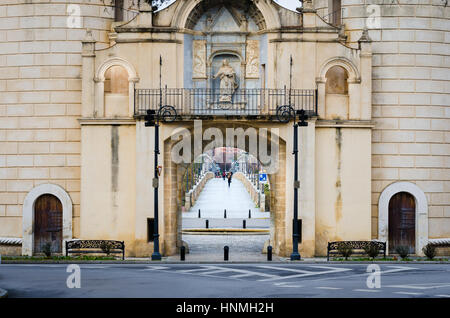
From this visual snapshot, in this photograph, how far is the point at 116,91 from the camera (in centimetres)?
3091

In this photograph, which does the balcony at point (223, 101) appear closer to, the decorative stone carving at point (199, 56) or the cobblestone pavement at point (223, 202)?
the decorative stone carving at point (199, 56)

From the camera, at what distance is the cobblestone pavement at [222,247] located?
30.1m

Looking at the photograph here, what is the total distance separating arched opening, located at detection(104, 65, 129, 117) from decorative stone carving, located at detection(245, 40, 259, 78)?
516cm

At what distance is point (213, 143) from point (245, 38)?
4.64 meters

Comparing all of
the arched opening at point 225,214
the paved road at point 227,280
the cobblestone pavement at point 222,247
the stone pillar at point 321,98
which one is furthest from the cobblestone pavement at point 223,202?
the paved road at point 227,280

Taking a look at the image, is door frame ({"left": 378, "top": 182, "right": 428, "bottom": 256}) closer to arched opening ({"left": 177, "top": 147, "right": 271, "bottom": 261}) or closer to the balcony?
the balcony

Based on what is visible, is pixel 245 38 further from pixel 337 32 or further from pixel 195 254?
pixel 195 254

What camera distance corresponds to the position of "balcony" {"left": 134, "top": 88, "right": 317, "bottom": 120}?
98.4ft

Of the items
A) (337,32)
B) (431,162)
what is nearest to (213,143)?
(337,32)

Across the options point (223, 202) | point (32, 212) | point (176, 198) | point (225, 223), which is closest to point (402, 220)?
point (176, 198)

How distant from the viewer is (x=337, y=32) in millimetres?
30297

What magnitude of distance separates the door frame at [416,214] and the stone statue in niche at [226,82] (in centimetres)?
771

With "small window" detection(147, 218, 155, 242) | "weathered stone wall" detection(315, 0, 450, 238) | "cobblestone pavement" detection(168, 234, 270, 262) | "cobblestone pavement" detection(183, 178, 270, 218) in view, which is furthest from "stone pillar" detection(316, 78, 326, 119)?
"cobblestone pavement" detection(183, 178, 270, 218)

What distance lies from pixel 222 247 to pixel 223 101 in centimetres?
766
